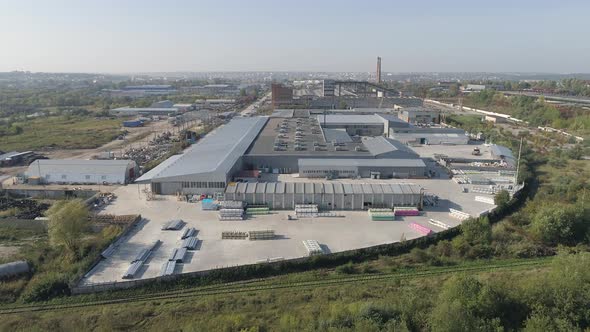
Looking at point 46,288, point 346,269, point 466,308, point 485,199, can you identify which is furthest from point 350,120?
point 46,288

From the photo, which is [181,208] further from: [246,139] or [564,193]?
[564,193]

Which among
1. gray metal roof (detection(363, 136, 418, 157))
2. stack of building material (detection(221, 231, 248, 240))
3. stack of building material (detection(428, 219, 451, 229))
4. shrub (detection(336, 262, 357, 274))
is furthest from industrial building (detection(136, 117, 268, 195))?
stack of building material (detection(428, 219, 451, 229))

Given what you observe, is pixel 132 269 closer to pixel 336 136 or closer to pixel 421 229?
pixel 421 229

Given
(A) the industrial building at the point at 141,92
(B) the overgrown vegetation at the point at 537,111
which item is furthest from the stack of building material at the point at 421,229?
(A) the industrial building at the point at 141,92

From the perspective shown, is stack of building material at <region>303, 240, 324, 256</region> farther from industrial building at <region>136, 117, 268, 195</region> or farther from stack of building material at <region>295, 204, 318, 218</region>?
industrial building at <region>136, 117, 268, 195</region>

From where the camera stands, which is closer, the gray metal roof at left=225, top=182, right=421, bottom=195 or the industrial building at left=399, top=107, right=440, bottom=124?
the gray metal roof at left=225, top=182, right=421, bottom=195

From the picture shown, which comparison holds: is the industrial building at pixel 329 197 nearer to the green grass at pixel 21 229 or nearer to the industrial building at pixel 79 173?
the green grass at pixel 21 229
